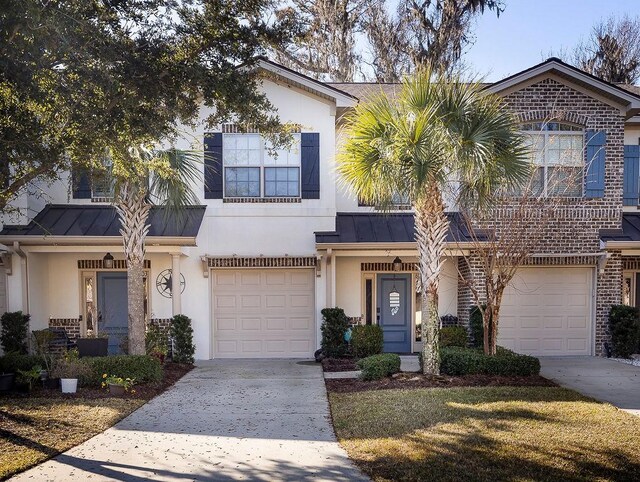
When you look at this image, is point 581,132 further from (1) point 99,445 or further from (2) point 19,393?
(2) point 19,393

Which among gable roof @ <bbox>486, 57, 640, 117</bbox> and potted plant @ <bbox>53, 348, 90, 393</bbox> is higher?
gable roof @ <bbox>486, 57, 640, 117</bbox>

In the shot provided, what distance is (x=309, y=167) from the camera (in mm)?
13367

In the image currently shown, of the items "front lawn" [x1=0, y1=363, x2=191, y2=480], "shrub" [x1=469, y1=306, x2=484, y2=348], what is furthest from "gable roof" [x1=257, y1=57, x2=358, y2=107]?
"front lawn" [x1=0, y1=363, x2=191, y2=480]

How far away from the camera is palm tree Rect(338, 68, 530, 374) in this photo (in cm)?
890

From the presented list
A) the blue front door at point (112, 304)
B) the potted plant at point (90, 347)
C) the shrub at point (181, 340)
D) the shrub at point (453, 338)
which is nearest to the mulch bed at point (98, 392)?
the potted plant at point (90, 347)

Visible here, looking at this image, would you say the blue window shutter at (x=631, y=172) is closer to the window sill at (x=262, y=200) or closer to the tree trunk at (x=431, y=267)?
the tree trunk at (x=431, y=267)

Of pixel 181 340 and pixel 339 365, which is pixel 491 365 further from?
pixel 181 340

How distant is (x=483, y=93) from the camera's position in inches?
373

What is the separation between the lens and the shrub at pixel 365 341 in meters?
12.6

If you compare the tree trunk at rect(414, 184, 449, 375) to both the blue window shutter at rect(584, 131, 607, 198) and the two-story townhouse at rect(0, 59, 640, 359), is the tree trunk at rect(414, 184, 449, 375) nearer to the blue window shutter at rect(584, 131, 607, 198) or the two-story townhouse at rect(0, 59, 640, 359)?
the two-story townhouse at rect(0, 59, 640, 359)

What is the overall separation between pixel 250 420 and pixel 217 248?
626cm

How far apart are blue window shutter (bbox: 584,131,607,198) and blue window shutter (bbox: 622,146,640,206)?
1679 millimetres

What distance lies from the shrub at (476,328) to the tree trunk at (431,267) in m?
3.24

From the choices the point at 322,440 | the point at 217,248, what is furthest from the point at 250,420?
the point at 217,248
